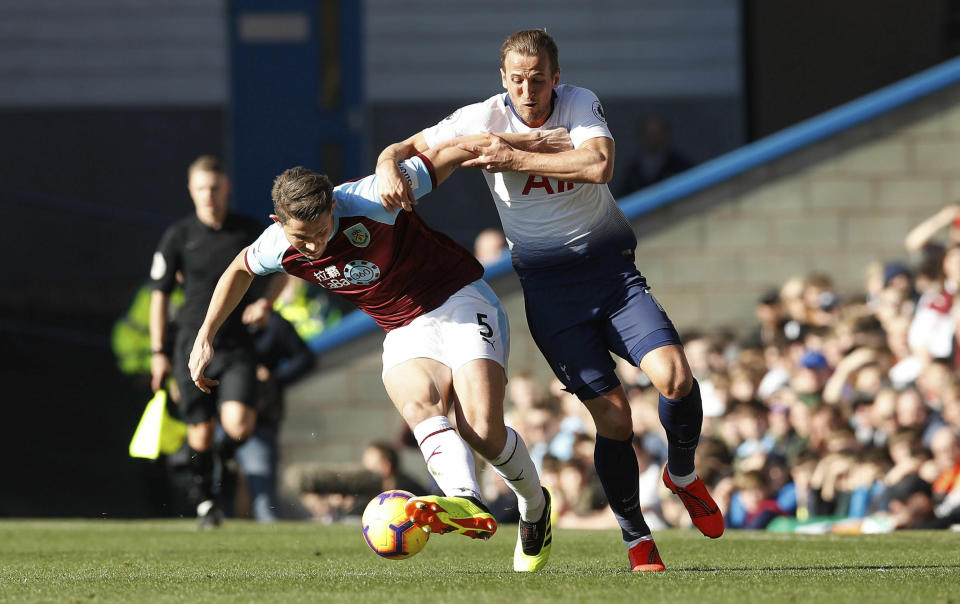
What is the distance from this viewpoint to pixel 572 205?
736 centimetres

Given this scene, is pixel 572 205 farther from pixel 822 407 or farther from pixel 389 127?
pixel 389 127

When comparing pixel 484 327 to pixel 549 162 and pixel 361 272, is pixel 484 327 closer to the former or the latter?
pixel 361 272

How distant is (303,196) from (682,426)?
1995 mm

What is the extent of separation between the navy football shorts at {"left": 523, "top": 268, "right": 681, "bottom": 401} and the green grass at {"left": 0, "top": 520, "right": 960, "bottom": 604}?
86 cm

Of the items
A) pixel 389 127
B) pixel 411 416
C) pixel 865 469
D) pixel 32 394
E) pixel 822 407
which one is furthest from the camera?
pixel 389 127

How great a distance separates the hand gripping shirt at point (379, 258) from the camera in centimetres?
690

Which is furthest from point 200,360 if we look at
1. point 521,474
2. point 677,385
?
point 677,385

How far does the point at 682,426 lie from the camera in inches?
288

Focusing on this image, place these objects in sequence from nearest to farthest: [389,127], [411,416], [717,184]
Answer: [411,416], [717,184], [389,127]

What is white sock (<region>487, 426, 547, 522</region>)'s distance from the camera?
7.16 m

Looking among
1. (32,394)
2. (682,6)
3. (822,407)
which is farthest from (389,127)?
(822,407)

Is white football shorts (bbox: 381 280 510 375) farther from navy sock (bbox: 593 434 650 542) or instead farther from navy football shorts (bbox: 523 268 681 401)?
navy sock (bbox: 593 434 650 542)

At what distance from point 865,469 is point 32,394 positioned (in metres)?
8.14

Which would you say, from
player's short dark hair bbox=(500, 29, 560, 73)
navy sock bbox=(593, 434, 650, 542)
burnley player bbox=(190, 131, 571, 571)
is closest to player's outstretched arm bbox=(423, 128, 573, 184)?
burnley player bbox=(190, 131, 571, 571)
